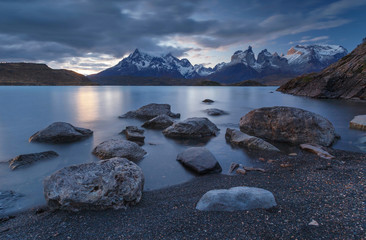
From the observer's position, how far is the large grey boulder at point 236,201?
595 cm

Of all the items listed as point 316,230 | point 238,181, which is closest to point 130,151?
point 238,181

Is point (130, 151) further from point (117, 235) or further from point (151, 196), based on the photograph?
point (117, 235)

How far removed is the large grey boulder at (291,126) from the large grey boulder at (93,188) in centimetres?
1183

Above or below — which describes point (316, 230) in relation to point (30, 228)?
above

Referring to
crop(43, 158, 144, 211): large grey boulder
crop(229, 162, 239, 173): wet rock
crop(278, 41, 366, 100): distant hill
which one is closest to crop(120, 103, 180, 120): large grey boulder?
crop(229, 162, 239, 173): wet rock

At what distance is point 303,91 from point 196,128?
236ft

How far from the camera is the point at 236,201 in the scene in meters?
6.04

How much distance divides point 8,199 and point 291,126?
1605cm

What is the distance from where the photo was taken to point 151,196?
7.71 meters

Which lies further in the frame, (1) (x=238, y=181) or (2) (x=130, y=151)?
(2) (x=130, y=151)

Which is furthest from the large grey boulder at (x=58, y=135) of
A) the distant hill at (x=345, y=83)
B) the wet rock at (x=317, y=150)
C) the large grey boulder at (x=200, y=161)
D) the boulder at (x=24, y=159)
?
the distant hill at (x=345, y=83)

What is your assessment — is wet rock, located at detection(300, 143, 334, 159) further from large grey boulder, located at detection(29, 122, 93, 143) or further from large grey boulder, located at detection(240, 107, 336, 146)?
large grey boulder, located at detection(29, 122, 93, 143)

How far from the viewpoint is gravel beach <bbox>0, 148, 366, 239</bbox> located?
503 cm

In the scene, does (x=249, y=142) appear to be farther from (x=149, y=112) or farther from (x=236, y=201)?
(x=149, y=112)
